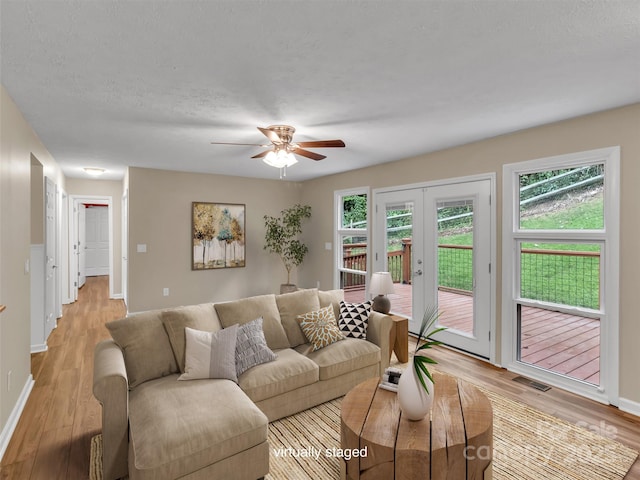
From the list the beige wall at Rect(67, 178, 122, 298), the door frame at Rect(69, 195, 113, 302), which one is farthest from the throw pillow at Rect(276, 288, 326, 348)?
the door frame at Rect(69, 195, 113, 302)

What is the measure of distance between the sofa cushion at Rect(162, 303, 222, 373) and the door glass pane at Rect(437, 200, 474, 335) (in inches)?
107

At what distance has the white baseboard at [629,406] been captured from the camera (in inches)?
105

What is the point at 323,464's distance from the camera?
2.14 metres

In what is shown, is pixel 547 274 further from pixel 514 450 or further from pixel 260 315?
pixel 260 315

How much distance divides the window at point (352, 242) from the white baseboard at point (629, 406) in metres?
3.24

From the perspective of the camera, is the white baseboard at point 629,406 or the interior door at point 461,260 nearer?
the white baseboard at point 629,406

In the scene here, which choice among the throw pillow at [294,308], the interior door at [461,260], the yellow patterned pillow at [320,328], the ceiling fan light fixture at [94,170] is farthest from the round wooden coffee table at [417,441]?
the ceiling fan light fixture at [94,170]

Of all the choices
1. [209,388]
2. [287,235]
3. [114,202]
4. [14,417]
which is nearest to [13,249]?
[14,417]

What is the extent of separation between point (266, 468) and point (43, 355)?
136 inches

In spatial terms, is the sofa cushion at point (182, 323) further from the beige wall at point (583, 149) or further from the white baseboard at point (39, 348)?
the beige wall at point (583, 149)

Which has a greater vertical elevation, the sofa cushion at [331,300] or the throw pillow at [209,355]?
the sofa cushion at [331,300]

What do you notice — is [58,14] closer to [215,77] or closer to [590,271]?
[215,77]

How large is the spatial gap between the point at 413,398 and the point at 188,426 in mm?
1191

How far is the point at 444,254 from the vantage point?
13.8 ft
